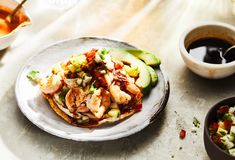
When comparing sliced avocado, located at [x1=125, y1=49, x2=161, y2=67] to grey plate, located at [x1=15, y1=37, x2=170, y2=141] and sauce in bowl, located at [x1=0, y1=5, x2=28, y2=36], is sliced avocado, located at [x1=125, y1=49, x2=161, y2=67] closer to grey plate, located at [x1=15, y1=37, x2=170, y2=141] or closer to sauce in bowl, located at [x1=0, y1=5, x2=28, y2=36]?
grey plate, located at [x1=15, y1=37, x2=170, y2=141]

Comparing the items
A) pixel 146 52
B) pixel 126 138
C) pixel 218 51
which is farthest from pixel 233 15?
pixel 126 138

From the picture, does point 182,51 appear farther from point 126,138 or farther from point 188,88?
point 126,138

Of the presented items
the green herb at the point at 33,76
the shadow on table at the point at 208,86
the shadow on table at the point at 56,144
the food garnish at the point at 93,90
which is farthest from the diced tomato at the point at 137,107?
the green herb at the point at 33,76

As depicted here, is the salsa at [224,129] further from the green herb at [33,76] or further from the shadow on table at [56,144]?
the green herb at [33,76]

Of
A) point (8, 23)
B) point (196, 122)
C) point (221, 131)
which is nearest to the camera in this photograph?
point (221, 131)

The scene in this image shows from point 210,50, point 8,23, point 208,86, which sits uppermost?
point 8,23

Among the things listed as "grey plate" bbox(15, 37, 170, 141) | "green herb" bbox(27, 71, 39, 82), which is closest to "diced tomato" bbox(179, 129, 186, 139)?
"grey plate" bbox(15, 37, 170, 141)

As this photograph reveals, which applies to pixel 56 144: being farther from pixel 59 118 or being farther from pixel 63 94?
pixel 63 94

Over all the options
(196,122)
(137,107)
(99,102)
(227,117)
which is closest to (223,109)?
(227,117)
